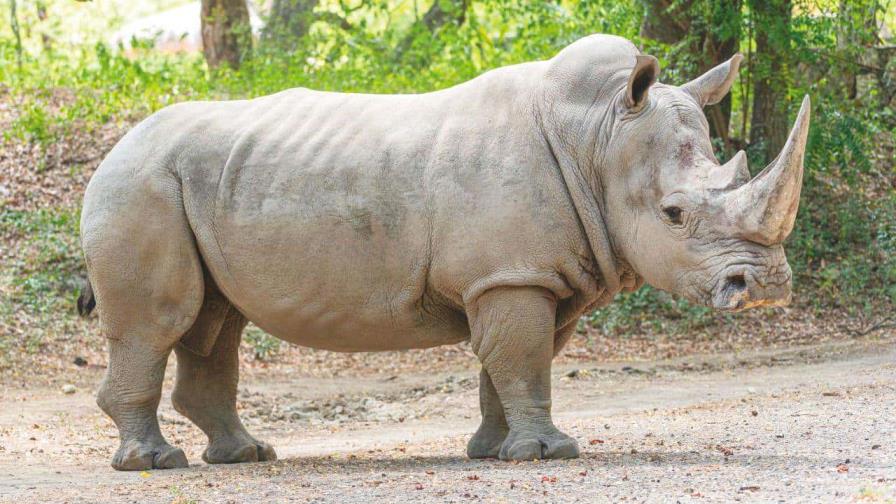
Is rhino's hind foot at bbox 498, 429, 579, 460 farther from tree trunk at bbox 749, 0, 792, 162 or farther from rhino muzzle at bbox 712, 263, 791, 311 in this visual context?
tree trunk at bbox 749, 0, 792, 162

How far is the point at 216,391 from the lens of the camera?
25.1 ft

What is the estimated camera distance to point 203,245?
7.01m

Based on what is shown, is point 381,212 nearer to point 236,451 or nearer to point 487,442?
point 487,442

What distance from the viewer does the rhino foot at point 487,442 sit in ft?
23.0

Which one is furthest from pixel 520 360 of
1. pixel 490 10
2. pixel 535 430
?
pixel 490 10

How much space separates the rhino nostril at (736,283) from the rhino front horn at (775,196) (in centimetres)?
20

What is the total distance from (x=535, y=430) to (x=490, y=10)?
10581 mm

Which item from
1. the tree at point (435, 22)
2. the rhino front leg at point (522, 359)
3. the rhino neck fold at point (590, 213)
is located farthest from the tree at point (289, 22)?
the rhino front leg at point (522, 359)

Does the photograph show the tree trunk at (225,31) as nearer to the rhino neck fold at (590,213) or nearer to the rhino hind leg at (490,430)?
the rhino hind leg at (490,430)

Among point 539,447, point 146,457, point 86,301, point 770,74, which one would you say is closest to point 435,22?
point 770,74

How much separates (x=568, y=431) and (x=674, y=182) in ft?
7.57

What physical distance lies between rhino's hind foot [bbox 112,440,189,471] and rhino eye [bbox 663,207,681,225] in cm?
309

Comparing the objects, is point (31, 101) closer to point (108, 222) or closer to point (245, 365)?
point (245, 365)

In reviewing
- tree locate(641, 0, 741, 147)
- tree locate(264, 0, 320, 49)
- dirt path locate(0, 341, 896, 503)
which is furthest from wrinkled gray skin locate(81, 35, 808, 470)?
tree locate(264, 0, 320, 49)
